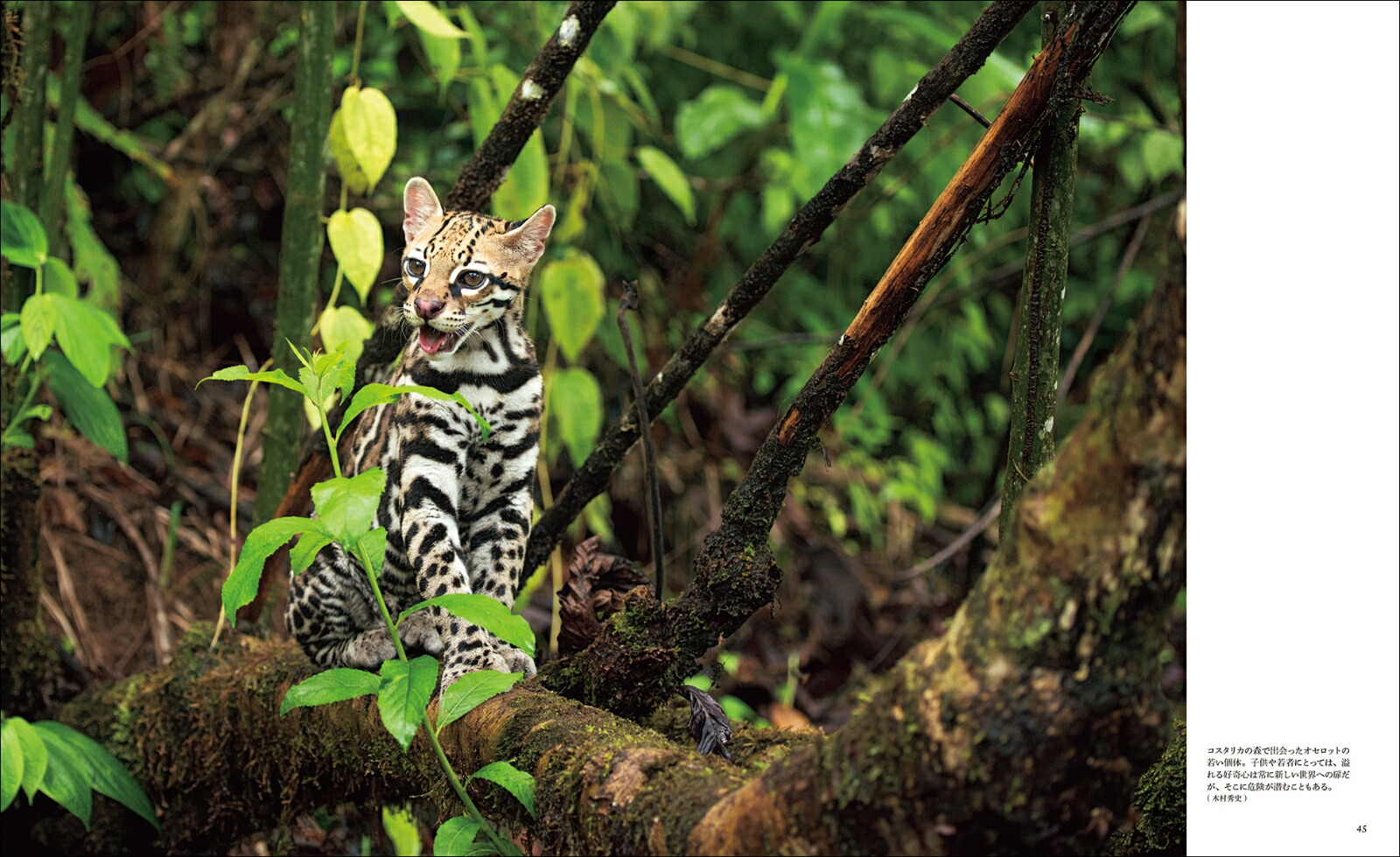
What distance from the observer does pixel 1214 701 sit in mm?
1522

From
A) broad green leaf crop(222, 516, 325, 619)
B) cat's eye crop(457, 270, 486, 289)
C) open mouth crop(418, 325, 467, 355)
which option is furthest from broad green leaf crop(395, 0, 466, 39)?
broad green leaf crop(222, 516, 325, 619)

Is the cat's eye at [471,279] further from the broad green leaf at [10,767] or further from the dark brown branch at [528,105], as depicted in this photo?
the broad green leaf at [10,767]

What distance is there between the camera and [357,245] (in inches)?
108

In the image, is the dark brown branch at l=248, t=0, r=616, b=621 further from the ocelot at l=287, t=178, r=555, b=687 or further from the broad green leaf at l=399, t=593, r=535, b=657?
the broad green leaf at l=399, t=593, r=535, b=657

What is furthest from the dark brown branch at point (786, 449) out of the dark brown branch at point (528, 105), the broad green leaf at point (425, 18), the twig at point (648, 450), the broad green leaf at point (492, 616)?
the broad green leaf at point (425, 18)

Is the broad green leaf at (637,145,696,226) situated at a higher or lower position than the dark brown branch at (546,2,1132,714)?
higher

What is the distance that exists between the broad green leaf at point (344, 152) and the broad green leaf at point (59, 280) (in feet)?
2.39

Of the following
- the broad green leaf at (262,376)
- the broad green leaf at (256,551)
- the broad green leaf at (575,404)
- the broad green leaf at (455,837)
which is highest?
the broad green leaf at (575,404)

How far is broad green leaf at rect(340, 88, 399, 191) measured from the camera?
2.75m

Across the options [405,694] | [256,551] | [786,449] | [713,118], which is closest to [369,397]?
[256,551]

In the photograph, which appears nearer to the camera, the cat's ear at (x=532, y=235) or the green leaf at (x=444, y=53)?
the cat's ear at (x=532, y=235)

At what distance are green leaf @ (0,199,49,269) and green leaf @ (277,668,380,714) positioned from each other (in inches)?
61.6

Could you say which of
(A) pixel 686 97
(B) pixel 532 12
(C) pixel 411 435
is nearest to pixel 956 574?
(A) pixel 686 97

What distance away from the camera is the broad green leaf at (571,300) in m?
3.34
